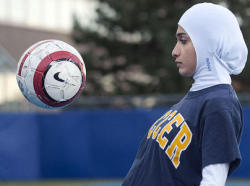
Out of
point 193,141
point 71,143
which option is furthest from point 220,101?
point 71,143

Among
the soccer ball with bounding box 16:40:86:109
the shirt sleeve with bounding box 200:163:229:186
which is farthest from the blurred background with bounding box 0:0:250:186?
the shirt sleeve with bounding box 200:163:229:186

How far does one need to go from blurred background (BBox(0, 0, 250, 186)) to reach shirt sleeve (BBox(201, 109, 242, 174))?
6.64 meters

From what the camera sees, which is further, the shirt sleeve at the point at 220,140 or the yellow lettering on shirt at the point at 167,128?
the yellow lettering on shirt at the point at 167,128

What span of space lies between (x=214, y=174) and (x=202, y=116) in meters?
0.32

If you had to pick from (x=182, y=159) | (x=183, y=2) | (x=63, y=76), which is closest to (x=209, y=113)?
(x=182, y=159)

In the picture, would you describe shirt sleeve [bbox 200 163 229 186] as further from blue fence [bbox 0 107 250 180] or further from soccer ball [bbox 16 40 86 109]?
blue fence [bbox 0 107 250 180]

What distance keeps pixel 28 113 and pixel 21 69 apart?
835 centimetres

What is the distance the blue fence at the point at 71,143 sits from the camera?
37.2ft

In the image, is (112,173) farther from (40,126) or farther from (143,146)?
(143,146)

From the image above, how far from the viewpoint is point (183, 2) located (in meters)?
20.4

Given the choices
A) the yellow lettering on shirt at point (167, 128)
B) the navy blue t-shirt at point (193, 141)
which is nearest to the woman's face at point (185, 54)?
the navy blue t-shirt at point (193, 141)

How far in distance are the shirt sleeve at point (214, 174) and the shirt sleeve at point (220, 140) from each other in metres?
0.02

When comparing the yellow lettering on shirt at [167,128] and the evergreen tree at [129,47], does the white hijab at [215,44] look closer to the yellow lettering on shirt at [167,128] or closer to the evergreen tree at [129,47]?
the yellow lettering on shirt at [167,128]

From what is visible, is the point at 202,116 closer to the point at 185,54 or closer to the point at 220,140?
the point at 220,140
